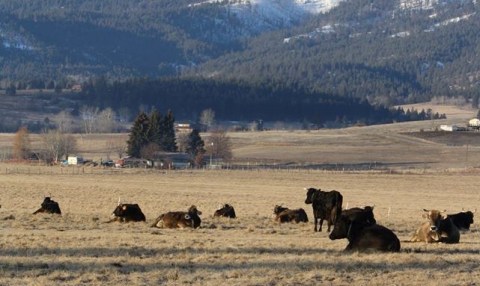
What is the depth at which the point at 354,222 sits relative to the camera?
20.7 meters

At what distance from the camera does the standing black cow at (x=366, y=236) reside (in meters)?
19.8

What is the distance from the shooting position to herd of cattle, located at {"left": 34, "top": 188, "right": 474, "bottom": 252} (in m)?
20.0

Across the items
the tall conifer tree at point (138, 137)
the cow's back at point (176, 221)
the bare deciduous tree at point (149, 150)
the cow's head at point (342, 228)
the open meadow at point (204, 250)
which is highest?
the tall conifer tree at point (138, 137)

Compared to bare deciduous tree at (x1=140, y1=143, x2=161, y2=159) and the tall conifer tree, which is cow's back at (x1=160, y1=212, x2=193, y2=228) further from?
the tall conifer tree

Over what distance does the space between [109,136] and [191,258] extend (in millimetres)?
149397

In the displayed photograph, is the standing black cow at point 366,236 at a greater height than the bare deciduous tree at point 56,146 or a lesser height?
lesser

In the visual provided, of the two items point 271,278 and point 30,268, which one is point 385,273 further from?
point 30,268

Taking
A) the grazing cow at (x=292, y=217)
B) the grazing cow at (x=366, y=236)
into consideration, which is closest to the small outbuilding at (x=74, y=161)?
the grazing cow at (x=292, y=217)

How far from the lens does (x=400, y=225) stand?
2944 cm

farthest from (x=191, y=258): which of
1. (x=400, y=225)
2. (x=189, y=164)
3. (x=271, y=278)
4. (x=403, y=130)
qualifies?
(x=403, y=130)

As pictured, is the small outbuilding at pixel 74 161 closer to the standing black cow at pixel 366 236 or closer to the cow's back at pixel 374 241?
the standing black cow at pixel 366 236

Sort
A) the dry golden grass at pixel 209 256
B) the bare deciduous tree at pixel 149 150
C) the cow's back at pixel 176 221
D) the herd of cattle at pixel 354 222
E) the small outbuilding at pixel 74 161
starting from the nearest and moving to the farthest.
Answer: the dry golden grass at pixel 209 256 → the herd of cattle at pixel 354 222 → the cow's back at pixel 176 221 → the small outbuilding at pixel 74 161 → the bare deciduous tree at pixel 149 150

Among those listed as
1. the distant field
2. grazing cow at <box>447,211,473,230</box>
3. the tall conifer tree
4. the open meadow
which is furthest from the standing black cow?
the tall conifer tree

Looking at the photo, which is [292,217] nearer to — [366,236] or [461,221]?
[461,221]
